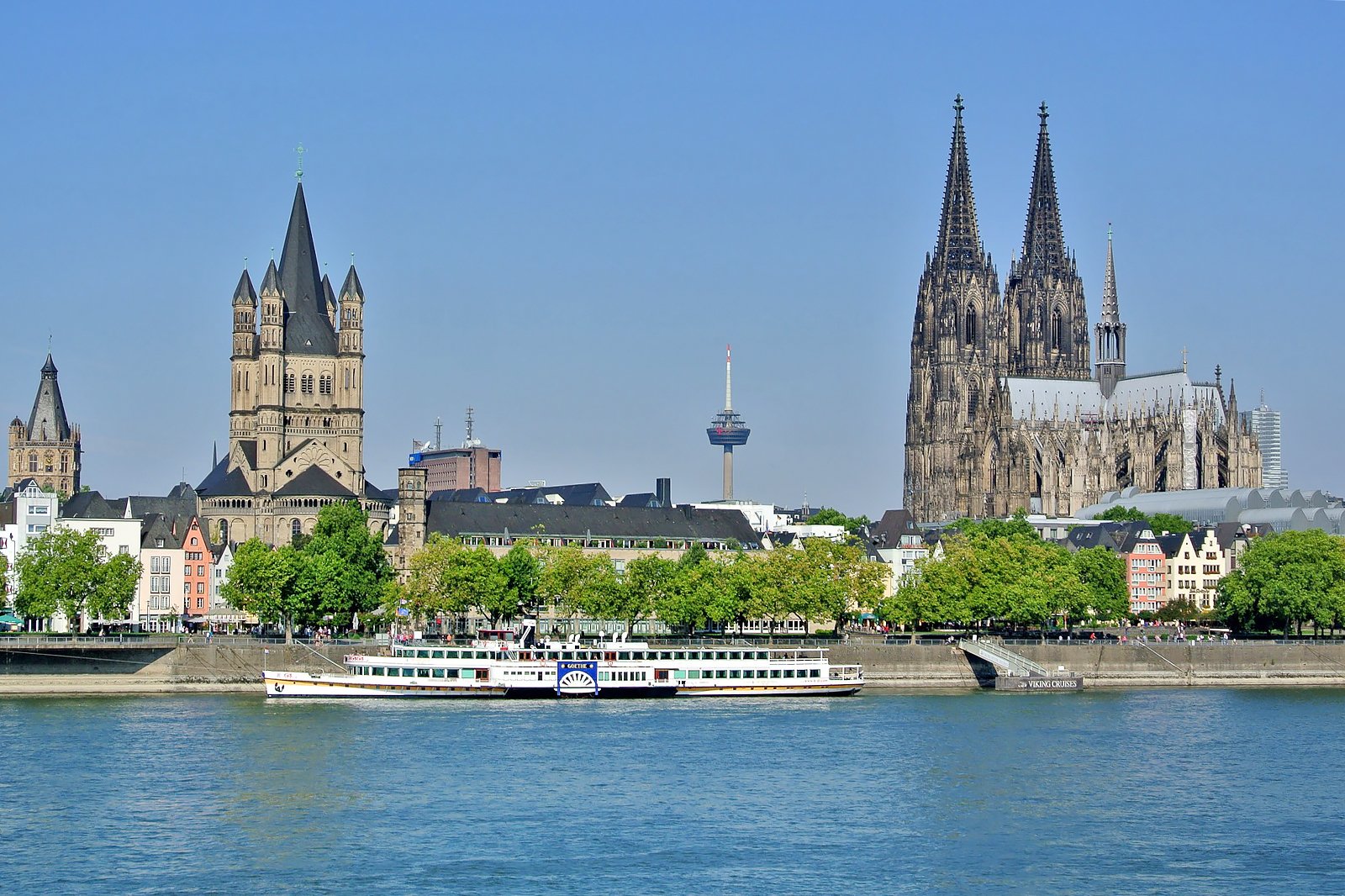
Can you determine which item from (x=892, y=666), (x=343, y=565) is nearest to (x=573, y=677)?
(x=892, y=666)

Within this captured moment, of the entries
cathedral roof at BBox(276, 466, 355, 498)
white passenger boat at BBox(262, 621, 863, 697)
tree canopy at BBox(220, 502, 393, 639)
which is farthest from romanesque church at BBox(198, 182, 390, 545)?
white passenger boat at BBox(262, 621, 863, 697)

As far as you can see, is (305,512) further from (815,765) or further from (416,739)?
(815,765)

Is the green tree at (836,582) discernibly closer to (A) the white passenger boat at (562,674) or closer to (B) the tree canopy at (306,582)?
(A) the white passenger boat at (562,674)

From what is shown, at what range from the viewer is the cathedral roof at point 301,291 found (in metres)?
141

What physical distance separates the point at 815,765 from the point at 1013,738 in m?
10.6

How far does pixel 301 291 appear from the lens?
464 ft

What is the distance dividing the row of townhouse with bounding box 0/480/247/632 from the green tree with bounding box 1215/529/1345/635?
177 feet

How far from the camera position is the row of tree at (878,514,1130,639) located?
114562 mm

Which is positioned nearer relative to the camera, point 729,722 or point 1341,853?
point 1341,853

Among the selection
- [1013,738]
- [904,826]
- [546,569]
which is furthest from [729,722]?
[546,569]

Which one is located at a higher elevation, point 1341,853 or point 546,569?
point 546,569

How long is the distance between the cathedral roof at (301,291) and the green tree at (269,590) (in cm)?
3317

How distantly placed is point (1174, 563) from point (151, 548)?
70.9 m

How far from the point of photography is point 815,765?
6756cm
